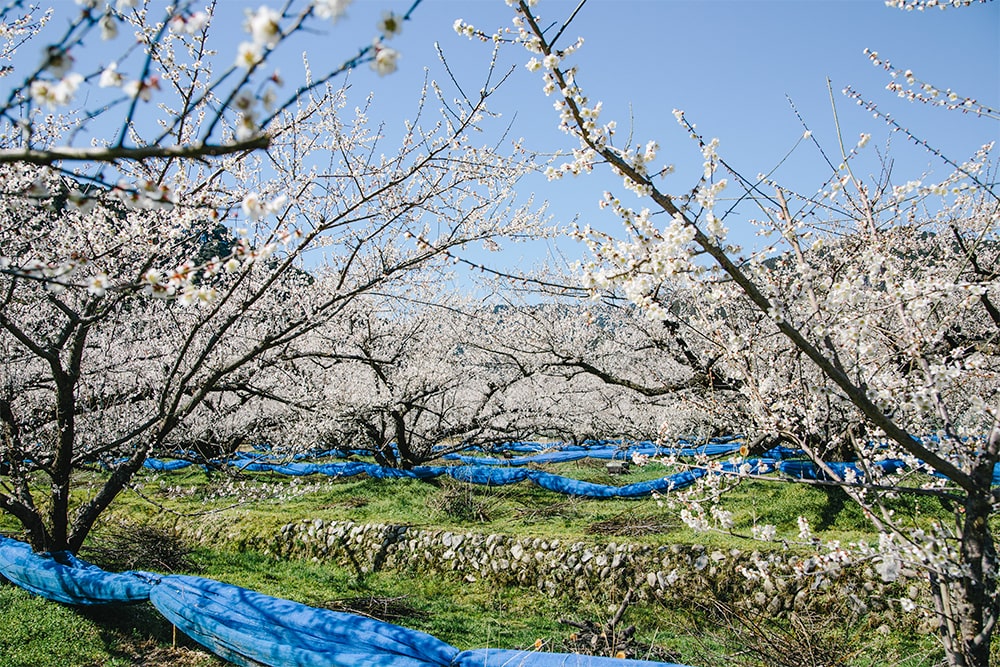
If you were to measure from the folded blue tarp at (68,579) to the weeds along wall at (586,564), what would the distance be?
314cm

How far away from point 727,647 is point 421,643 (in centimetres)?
264

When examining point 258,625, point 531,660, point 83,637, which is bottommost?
point 83,637

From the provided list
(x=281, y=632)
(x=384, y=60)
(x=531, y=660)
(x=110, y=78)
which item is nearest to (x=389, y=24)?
(x=384, y=60)

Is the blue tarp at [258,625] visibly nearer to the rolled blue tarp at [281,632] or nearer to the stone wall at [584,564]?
the rolled blue tarp at [281,632]

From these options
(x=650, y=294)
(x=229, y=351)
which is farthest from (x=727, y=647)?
(x=229, y=351)

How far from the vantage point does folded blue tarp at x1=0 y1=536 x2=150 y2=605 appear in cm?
504

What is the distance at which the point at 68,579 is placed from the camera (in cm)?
515

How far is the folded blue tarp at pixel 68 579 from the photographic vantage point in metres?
5.04

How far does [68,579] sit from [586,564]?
533cm

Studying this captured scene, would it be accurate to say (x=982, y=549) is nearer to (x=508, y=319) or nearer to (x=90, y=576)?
(x=90, y=576)

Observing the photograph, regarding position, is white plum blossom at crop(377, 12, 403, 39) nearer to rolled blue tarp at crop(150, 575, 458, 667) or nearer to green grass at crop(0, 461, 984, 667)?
rolled blue tarp at crop(150, 575, 458, 667)

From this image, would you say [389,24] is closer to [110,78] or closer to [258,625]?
[110,78]

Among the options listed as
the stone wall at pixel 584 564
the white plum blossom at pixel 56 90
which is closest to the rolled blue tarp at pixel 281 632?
the stone wall at pixel 584 564

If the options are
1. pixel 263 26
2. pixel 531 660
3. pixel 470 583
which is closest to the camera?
pixel 263 26
